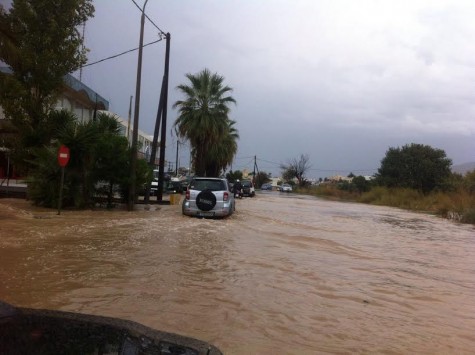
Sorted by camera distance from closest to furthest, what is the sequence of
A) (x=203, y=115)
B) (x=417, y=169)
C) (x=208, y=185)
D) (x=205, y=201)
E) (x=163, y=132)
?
(x=205, y=201)
(x=208, y=185)
(x=163, y=132)
(x=203, y=115)
(x=417, y=169)

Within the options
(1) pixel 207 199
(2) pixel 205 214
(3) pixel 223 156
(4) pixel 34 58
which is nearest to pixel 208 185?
(1) pixel 207 199

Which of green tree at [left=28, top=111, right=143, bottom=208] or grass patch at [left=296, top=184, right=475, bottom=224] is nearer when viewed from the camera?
green tree at [left=28, top=111, right=143, bottom=208]

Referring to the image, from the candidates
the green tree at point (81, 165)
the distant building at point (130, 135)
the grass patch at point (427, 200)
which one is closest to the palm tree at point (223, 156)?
the distant building at point (130, 135)

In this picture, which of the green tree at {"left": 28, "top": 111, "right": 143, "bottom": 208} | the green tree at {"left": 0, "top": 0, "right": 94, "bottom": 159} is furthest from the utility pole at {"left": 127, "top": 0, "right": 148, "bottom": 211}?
the green tree at {"left": 0, "top": 0, "right": 94, "bottom": 159}

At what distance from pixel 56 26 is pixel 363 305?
52.3ft

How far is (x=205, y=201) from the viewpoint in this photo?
672 inches

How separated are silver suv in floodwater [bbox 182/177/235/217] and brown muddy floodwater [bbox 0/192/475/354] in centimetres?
269

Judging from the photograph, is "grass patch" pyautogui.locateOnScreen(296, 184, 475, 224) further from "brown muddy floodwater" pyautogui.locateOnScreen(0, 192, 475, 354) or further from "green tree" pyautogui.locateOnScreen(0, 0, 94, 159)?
"green tree" pyautogui.locateOnScreen(0, 0, 94, 159)

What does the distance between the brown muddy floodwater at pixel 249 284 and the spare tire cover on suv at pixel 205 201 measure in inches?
104

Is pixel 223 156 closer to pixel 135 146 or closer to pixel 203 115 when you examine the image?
pixel 203 115

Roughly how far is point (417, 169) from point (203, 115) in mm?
29870

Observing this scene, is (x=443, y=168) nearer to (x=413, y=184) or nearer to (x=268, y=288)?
(x=413, y=184)

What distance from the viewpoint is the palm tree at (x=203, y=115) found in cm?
3522

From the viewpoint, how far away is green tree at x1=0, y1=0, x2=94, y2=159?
58.5 feet
